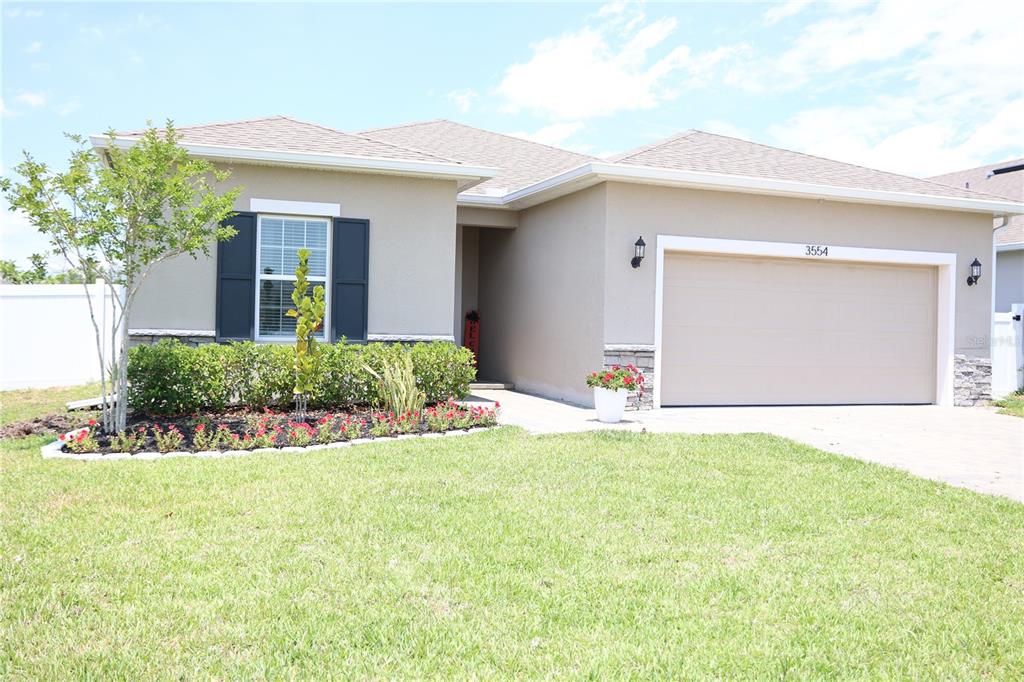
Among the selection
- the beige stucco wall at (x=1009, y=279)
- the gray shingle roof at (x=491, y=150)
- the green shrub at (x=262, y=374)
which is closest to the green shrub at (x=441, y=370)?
the green shrub at (x=262, y=374)

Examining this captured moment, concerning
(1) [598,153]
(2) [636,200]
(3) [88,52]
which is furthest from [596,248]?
(3) [88,52]

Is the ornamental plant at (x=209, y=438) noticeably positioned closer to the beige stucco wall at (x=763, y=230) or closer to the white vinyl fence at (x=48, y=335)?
the beige stucco wall at (x=763, y=230)

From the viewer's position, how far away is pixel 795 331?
479 inches

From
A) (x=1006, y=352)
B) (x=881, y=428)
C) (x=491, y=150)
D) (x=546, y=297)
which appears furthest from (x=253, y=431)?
(x=1006, y=352)

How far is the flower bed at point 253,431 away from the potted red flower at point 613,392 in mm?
1349

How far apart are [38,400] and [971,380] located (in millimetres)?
14847

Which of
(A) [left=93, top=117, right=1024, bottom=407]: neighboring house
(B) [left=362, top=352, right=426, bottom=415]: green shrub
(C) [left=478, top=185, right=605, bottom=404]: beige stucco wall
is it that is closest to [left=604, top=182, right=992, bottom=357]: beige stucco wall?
(A) [left=93, top=117, right=1024, bottom=407]: neighboring house

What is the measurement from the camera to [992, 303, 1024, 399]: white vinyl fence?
14.0 m

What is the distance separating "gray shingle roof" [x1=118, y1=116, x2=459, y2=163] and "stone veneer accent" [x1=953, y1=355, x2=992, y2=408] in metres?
9.20

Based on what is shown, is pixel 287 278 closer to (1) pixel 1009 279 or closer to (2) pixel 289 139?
(2) pixel 289 139

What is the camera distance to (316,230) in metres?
10.8

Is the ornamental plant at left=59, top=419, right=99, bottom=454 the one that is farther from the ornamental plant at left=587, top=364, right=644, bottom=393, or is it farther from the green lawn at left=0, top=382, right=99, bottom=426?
the ornamental plant at left=587, top=364, right=644, bottom=393

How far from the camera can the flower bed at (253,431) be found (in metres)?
7.17

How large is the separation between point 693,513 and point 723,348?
6884 mm
